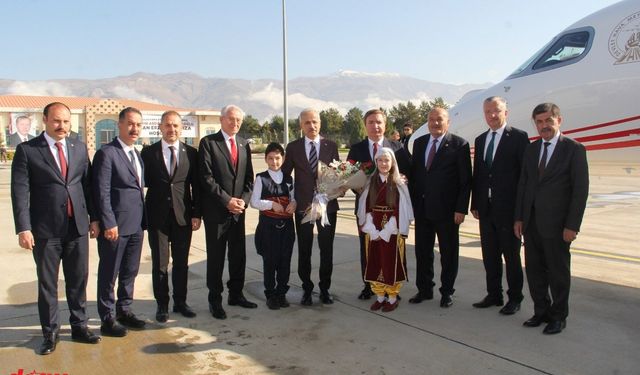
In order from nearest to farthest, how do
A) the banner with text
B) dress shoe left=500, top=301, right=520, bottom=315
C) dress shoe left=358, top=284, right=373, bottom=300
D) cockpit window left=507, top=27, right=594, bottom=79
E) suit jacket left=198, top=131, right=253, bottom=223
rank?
suit jacket left=198, top=131, right=253, bottom=223 < dress shoe left=500, top=301, right=520, bottom=315 < dress shoe left=358, top=284, right=373, bottom=300 < cockpit window left=507, top=27, right=594, bottom=79 < the banner with text

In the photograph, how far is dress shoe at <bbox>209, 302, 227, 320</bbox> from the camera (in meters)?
4.79

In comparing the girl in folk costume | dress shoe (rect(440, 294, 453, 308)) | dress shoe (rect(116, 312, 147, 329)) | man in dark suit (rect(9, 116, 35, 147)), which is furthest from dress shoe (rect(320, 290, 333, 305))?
man in dark suit (rect(9, 116, 35, 147))

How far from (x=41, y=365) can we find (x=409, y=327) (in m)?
3.03

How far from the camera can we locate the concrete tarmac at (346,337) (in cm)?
371

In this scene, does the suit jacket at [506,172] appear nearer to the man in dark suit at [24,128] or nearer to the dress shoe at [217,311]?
the dress shoe at [217,311]

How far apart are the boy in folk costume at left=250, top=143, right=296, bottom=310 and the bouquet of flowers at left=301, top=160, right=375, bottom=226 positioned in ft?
0.82

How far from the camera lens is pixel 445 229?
5141 millimetres

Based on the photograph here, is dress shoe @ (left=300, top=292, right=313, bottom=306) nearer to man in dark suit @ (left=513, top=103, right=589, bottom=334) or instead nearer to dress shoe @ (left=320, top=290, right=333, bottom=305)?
dress shoe @ (left=320, top=290, right=333, bottom=305)

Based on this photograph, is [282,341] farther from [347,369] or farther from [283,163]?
[283,163]

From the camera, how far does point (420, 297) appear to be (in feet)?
17.4

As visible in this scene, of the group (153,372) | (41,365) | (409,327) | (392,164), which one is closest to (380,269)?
(409,327)

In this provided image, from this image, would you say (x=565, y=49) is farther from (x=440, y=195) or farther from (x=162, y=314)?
(x=162, y=314)

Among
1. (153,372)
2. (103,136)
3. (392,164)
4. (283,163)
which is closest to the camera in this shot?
(153,372)

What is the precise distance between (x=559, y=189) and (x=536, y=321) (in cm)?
124
